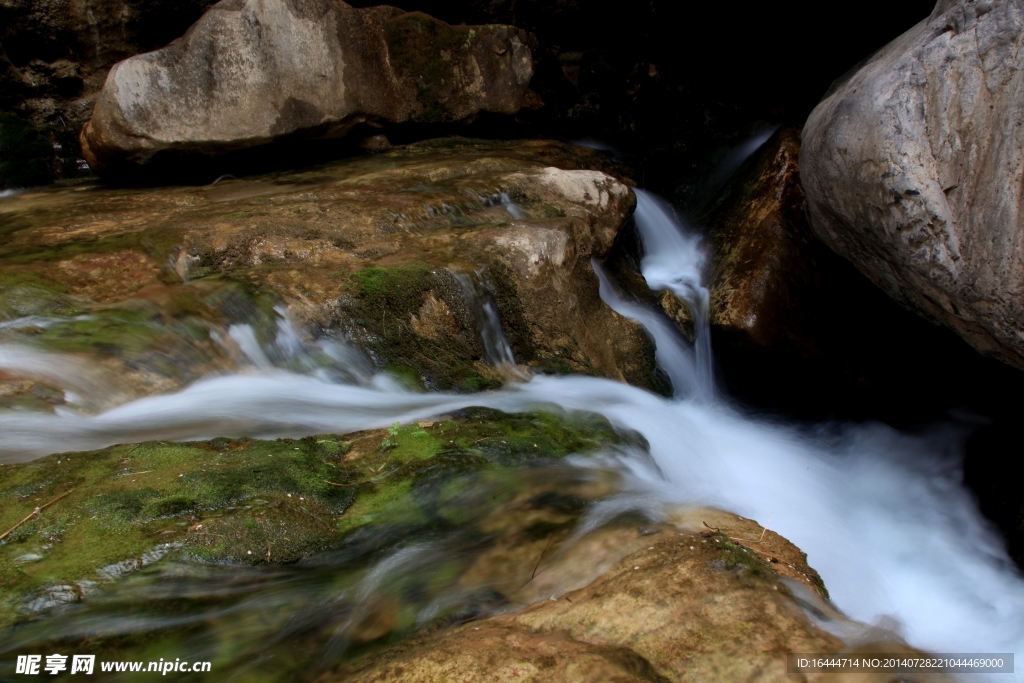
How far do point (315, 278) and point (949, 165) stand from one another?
4.29m

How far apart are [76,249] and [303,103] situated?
338 centimetres

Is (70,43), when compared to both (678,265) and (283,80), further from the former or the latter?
(678,265)

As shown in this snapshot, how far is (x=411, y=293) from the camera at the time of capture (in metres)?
5.04

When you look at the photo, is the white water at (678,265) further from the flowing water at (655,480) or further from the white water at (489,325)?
the white water at (489,325)

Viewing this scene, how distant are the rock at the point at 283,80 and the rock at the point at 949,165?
5249 mm

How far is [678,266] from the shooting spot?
8227mm

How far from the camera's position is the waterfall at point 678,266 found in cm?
712

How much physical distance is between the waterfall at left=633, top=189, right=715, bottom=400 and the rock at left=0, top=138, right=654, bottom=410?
90 cm

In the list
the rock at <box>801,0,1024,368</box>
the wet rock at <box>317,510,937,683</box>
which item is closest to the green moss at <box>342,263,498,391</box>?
the wet rock at <box>317,510,937,683</box>

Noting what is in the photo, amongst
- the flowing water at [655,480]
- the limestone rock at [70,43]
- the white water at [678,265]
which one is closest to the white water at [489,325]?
the flowing water at [655,480]

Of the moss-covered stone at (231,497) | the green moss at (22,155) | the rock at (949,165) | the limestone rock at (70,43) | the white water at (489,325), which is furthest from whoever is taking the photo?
the limestone rock at (70,43)

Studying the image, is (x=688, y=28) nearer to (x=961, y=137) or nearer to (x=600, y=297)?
(x=600, y=297)

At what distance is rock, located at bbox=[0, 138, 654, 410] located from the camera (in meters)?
4.45

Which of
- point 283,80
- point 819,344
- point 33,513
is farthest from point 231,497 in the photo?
point 283,80
